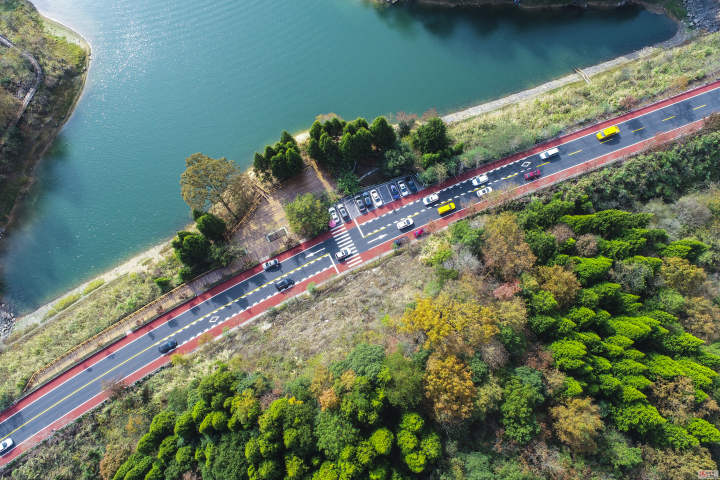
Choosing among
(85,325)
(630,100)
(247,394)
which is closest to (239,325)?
(247,394)

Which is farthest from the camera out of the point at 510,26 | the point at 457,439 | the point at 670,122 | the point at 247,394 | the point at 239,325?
the point at 510,26

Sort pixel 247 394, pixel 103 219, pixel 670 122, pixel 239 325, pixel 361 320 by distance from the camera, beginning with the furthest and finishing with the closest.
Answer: pixel 103 219 < pixel 670 122 < pixel 239 325 < pixel 361 320 < pixel 247 394

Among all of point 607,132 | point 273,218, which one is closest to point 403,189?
point 273,218

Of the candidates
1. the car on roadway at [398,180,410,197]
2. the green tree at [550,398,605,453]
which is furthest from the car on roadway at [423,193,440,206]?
the green tree at [550,398,605,453]

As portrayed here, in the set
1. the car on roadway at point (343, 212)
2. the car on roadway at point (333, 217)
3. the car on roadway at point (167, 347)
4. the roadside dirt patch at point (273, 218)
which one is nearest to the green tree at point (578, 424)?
the car on roadway at point (343, 212)

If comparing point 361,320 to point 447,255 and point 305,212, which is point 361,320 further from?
point 305,212

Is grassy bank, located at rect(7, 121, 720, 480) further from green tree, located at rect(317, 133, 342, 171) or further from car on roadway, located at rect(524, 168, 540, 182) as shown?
green tree, located at rect(317, 133, 342, 171)

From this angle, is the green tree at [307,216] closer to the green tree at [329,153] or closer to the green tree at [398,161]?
the green tree at [329,153]
